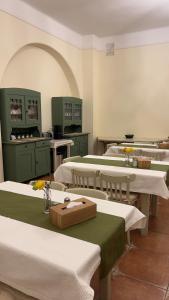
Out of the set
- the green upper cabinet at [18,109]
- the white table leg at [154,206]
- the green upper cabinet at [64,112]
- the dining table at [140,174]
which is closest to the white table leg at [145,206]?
the dining table at [140,174]

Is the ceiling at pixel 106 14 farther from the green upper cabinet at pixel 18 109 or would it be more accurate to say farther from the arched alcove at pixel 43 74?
the green upper cabinet at pixel 18 109

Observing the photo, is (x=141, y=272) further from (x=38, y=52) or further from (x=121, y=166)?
(x=38, y=52)

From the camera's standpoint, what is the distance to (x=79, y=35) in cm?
685

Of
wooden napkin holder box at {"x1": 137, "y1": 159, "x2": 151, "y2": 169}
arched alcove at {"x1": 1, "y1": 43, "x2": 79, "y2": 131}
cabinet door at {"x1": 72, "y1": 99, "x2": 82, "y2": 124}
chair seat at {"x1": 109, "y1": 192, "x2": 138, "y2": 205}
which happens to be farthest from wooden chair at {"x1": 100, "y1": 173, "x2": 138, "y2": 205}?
cabinet door at {"x1": 72, "y1": 99, "x2": 82, "y2": 124}

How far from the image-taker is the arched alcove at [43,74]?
5230mm

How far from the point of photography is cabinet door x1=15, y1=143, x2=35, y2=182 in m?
4.64

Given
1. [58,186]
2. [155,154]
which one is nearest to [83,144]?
[155,154]

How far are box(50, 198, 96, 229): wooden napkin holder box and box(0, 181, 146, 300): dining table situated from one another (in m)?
0.04

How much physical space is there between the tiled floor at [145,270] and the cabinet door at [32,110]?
10.9ft

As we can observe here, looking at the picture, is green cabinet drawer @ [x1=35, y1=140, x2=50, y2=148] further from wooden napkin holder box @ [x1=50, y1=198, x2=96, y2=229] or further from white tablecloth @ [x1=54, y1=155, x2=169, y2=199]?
wooden napkin holder box @ [x1=50, y1=198, x2=96, y2=229]

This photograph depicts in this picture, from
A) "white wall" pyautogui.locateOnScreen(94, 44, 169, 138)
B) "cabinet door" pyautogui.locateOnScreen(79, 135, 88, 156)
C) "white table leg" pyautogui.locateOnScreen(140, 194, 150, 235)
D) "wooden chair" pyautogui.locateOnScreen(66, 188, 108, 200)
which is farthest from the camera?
"cabinet door" pyautogui.locateOnScreen(79, 135, 88, 156)

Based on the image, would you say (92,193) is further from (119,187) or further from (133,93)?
(133,93)

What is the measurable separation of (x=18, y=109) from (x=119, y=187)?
307 centimetres

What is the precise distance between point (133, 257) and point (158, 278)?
0.35 m
